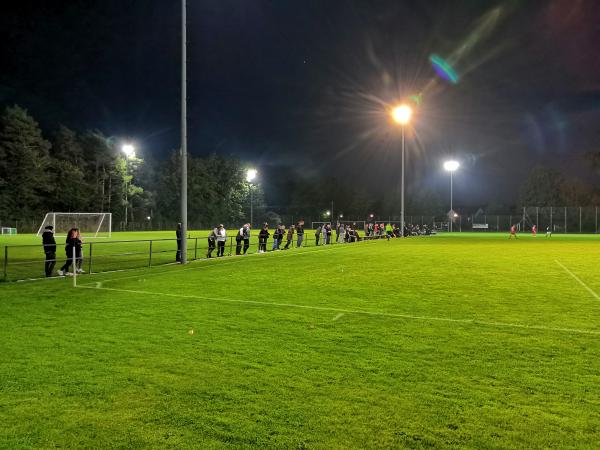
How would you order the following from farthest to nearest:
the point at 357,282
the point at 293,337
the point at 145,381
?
the point at 357,282
the point at 293,337
the point at 145,381

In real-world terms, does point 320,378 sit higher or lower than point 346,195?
lower

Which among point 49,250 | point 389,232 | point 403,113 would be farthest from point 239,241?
point 403,113

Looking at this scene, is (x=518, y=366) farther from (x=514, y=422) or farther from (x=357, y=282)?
(x=357, y=282)

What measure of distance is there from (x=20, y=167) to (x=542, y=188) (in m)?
98.3

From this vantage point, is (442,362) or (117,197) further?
(117,197)

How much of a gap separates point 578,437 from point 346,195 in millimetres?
127619

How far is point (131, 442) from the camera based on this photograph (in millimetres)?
4055

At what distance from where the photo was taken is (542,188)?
357 feet

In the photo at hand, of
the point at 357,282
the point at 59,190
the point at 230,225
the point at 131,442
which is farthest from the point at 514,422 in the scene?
the point at 230,225

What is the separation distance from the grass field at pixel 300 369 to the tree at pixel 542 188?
106 meters

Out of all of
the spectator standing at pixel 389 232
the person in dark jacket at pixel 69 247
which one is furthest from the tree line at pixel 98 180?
the person in dark jacket at pixel 69 247

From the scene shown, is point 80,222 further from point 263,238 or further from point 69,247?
point 69,247

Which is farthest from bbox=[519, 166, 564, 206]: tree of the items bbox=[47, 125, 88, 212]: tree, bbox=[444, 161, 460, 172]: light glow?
bbox=[47, 125, 88, 212]: tree

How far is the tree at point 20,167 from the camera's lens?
6612 cm
